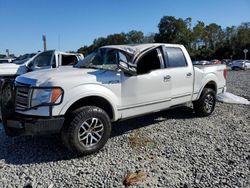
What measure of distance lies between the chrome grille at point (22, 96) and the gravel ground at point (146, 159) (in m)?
0.88

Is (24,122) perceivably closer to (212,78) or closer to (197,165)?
(197,165)

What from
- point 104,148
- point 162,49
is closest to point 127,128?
point 104,148

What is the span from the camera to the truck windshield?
526cm

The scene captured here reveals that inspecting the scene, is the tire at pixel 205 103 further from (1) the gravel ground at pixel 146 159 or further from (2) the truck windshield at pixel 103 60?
(2) the truck windshield at pixel 103 60

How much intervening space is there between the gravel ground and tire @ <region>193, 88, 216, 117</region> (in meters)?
0.62

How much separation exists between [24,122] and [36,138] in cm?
141

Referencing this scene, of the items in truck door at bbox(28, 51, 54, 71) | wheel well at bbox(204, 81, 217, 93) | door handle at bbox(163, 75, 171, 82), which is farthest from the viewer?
truck door at bbox(28, 51, 54, 71)

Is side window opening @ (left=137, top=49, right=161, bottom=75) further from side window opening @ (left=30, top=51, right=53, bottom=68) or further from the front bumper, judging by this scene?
side window opening @ (left=30, top=51, right=53, bottom=68)

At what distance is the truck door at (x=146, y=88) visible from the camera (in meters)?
5.04

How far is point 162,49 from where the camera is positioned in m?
5.83

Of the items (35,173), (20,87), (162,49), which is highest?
(162,49)

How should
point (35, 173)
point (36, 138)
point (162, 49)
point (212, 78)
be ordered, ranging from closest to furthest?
point (35, 173) → point (36, 138) → point (162, 49) → point (212, 78)

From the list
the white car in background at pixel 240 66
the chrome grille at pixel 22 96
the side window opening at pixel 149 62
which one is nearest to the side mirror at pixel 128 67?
the side window opening at pixel 149 62


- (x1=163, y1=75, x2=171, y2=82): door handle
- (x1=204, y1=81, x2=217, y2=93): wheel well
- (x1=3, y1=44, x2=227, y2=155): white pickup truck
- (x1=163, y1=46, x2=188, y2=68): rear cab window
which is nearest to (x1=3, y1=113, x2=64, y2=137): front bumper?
(x1=3, y1=44, x2=227, y2=155): white pickup truck
